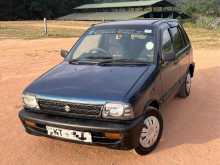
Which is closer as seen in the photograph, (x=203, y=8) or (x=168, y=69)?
(x=168, y=69)

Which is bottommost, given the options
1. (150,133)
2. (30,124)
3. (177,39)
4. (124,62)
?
(150,133)

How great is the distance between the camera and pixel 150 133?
4.25 m

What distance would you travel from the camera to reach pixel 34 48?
14.8 m

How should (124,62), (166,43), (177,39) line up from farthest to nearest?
(177,39) < (166,43) < (124,62)

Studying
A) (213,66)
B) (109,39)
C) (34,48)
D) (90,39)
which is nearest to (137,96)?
(109,39)

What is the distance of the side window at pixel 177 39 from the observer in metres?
5.86

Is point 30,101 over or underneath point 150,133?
over

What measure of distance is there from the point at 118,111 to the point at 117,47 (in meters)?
1.54

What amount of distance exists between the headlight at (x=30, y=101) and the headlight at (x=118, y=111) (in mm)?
962

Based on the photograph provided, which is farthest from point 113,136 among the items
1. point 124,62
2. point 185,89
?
point 185,89

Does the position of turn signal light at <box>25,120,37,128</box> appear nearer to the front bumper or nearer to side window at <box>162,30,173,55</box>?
the front bumper

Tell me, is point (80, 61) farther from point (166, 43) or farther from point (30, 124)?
point (166, 43)

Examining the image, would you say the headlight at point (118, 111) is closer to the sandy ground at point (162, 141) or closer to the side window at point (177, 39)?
the sandy ground at point (162, 141)

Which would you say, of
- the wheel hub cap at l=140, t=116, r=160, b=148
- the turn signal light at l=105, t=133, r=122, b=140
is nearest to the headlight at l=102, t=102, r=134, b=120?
the turn signal light at l=105, t=133, r=122, b=140
